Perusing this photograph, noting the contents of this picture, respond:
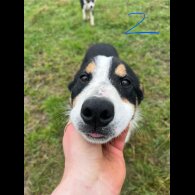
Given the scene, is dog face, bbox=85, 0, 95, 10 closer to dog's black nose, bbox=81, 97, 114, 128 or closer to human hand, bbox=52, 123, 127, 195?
human hand, bbox=52, 123, 127, 195

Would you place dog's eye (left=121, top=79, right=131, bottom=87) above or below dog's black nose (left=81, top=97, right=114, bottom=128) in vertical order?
below

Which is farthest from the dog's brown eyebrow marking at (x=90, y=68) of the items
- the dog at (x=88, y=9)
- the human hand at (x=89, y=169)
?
the dog at (x=88, y=9)

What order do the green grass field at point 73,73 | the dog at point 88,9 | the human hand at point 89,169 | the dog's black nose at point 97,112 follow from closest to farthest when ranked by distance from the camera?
the dog's black nose at point 97,112 → the human hand at point 89,169 → the green grass field at point 73,73 → the dog at point 88,9

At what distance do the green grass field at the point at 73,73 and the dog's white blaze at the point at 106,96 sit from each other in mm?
1442

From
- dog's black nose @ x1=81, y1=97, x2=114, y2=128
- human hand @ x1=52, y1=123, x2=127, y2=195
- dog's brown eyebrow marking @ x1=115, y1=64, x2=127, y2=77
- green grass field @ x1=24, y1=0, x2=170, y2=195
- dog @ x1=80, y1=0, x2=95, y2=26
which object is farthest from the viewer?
dog @ x1=80, y1=0, x2=95, y2=26

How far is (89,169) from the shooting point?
9.51 feet

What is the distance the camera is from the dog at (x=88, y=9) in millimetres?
7723

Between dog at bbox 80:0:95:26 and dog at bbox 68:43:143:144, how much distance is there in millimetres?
4380

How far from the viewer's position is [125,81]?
3.45 metres

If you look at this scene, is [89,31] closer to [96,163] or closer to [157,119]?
[157,119]

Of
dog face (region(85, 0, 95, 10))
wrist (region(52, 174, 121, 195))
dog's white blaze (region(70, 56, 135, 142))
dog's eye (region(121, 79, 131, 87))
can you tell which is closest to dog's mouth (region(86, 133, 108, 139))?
dog's white blaze (region(70, 56, 135, 142))

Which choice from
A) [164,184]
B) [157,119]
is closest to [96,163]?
[164,184]

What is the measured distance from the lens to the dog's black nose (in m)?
2.57

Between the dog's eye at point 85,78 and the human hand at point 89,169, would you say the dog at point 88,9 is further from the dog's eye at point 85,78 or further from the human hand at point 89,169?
the human hand at point 89,169
